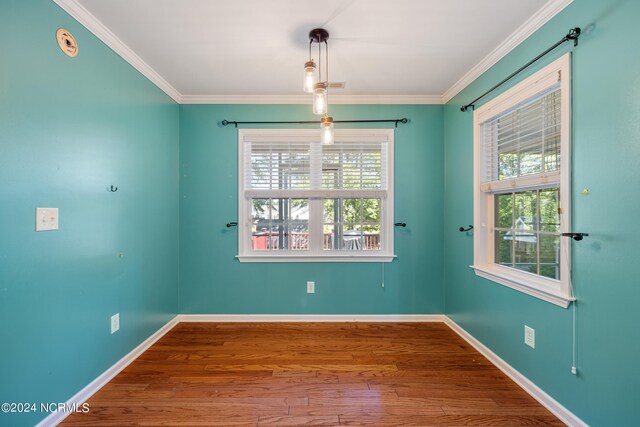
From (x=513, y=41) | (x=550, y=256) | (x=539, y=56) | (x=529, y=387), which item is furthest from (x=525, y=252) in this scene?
(x=513, y=41)

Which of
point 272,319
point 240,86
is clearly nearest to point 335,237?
point 272,319

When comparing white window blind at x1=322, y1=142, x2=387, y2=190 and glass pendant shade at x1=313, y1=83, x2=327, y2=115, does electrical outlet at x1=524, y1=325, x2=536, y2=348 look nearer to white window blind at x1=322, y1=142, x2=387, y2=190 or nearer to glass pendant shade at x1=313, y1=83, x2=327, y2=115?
white window blind at x1=322, y1=142, x2=387, y2=190

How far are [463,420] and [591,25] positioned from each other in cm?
224

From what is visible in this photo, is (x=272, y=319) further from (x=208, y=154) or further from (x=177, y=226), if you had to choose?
(x=208, y=154)

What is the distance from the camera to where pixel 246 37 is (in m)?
1.88

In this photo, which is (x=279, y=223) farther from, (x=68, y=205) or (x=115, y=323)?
(x=68, y=205)

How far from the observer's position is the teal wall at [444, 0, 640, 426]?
47.6 inches

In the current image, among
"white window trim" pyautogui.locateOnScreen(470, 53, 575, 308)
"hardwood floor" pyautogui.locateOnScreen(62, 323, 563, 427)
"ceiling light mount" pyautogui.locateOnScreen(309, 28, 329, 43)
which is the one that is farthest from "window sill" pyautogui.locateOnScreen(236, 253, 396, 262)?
"ceiling light mount" pyautogui.locateOnScreen(309, 28, 329, 43)

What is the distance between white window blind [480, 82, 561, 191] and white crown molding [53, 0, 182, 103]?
2.89 metres

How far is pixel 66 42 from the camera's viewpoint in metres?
1.55

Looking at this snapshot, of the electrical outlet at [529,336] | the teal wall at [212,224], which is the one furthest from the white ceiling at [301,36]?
the electrical outlet at [529,336]

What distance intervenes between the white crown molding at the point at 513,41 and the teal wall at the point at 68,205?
112 inches

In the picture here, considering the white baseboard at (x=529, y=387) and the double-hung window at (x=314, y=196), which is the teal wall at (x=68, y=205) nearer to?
the double-hung window at (x=314, y=196)

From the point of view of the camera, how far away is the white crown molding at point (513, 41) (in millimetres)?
1567
